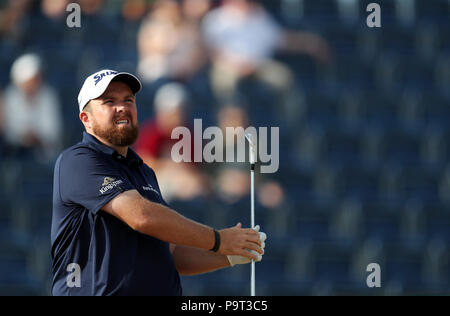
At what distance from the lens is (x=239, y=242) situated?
3961 millimetres

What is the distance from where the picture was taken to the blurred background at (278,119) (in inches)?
315

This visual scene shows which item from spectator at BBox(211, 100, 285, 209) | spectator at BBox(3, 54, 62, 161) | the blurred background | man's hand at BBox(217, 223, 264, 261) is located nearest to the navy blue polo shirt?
man's hand at BBox(217, 223, 264, 261)

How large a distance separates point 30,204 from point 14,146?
0.61 meters

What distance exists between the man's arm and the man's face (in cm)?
32

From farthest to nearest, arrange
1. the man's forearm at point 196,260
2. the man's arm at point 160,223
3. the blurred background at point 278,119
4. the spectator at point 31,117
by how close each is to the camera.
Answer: the spectator at point 31,117 → the blurred background at point 278,119 → the man's forearm at point 196,260 → the man's arm at point 160,223

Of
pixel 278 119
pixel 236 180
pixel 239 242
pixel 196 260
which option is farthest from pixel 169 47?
pixel 239 242

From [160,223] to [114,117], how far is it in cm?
56

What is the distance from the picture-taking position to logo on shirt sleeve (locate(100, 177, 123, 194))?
3793 mm

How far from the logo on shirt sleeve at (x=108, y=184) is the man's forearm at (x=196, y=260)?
2.27ft

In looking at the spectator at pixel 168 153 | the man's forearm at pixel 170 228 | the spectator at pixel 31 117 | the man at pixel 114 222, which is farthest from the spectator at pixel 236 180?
the man's forearm at pixel 170 228

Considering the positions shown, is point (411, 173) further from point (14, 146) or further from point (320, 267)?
point (14, 146)

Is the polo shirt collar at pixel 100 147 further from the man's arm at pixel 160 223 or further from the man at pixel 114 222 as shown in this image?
the man's arm at pixel 160 223

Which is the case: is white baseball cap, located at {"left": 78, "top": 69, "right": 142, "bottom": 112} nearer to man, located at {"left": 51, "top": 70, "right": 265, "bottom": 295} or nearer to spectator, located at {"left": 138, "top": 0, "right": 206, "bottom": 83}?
man, located at {"left": 51, "top": 70, "right": 265, "bottom": 295}

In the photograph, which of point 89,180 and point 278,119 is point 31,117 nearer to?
point 278,119
